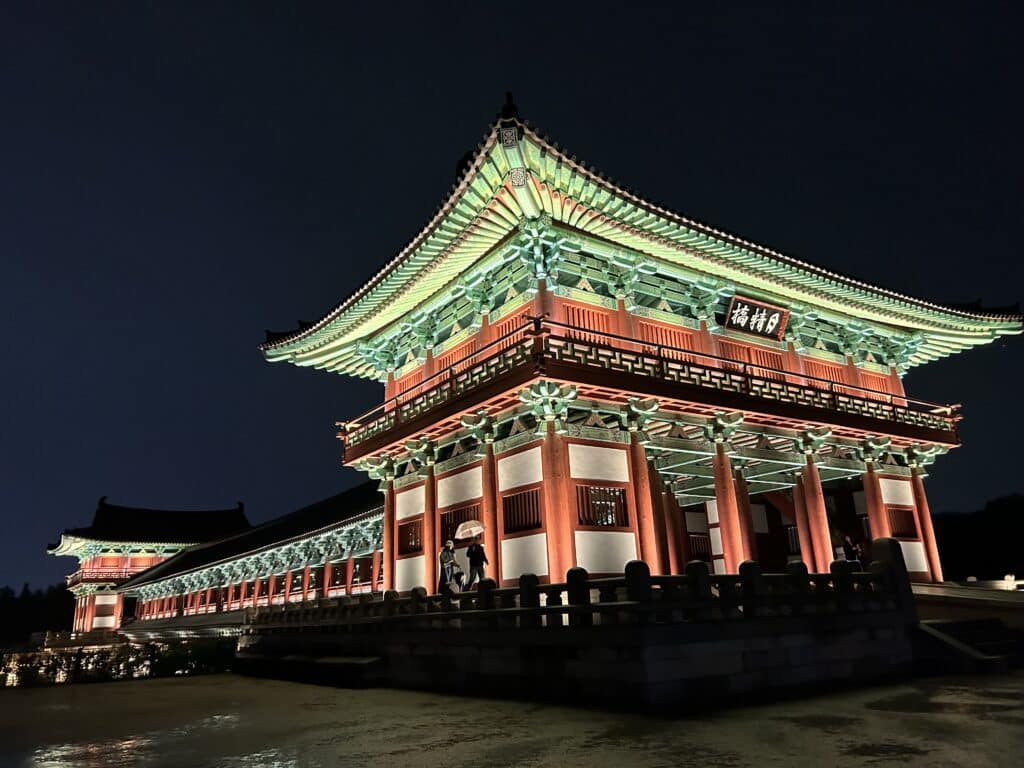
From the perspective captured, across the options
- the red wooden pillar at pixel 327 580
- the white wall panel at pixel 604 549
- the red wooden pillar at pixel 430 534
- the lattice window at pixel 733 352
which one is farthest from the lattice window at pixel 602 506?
the red wooden pillar at pixel 327 580

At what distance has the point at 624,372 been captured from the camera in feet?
59.1

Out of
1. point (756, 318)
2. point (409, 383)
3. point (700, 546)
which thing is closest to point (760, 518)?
point (700, 546)

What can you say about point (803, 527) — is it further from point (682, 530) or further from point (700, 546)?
point (700, 546)

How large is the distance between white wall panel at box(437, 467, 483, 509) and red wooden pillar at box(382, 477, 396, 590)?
3.32 m

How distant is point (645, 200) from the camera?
1886 centimetres

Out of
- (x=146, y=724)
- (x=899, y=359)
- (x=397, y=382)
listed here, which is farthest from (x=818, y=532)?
(x=146, y=724)

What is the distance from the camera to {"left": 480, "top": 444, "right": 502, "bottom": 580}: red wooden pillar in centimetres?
1819

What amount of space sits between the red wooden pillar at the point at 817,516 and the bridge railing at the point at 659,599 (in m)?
6.22

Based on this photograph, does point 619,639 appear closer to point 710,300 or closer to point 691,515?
point 710,300

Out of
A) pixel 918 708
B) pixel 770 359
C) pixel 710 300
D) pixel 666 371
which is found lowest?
pixel 918 708

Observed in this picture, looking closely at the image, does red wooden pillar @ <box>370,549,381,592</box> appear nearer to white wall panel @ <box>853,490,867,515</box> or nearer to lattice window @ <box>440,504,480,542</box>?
lattice window @ <box>440,504,480,542</box>

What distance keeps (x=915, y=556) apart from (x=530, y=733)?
21.3 meters

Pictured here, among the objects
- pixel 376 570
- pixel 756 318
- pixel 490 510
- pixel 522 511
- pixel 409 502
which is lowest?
pixel 376 570

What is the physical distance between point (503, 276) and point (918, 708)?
15016mm
